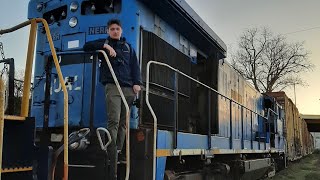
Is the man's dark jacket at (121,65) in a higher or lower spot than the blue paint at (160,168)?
higher

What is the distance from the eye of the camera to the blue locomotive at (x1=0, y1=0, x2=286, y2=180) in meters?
4.01

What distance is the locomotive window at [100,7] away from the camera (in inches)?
194

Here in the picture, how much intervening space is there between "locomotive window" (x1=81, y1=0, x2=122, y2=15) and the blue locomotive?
0.04 feet

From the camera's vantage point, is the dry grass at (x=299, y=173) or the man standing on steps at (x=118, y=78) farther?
the dry grass at (x=299, y=173)

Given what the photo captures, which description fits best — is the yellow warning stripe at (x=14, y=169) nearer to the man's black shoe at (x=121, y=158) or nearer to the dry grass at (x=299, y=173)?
the man's black shoe at (x=121, y=158)

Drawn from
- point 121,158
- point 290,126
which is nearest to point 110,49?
point 121,158

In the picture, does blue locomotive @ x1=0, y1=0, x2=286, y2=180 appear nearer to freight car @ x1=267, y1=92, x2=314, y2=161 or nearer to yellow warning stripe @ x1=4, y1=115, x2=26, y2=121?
yellow warning stripe @ x1=4, y1=115, x2=26, y2=121

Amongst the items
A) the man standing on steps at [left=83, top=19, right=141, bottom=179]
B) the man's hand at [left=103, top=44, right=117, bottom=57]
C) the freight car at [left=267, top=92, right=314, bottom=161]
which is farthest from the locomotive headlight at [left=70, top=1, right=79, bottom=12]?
the freight car at [left=267, top=92, right=314, bottom=161]

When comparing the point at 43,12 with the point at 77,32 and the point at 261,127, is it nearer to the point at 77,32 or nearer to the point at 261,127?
the point at 77,32

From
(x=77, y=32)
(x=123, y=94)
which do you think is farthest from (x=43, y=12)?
(x=123, y=94)

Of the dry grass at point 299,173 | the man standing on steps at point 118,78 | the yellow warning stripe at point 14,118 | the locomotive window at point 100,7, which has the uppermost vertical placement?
the locomotive window at point 100,7

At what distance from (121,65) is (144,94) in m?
0.84

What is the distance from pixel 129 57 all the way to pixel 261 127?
9.18 meters

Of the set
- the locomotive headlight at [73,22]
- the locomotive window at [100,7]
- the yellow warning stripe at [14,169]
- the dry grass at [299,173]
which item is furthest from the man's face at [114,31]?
the dry grass at [299,173]
